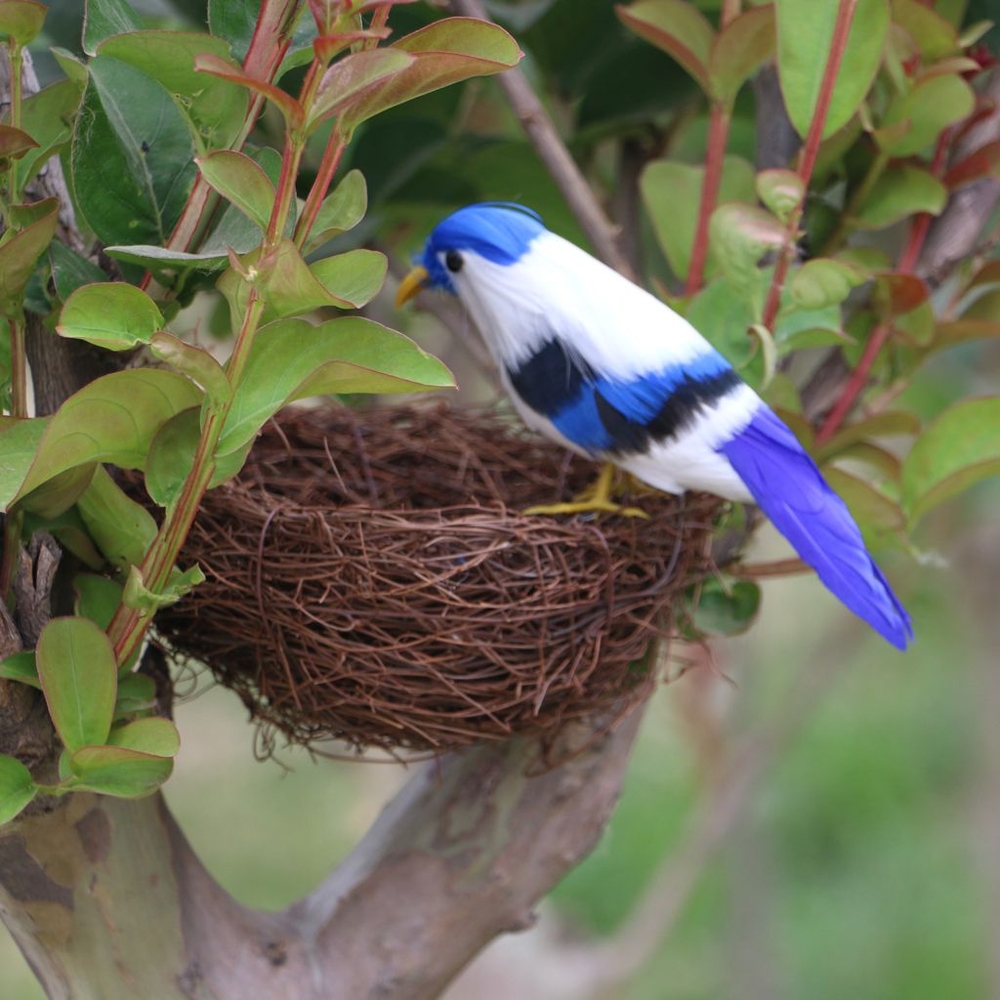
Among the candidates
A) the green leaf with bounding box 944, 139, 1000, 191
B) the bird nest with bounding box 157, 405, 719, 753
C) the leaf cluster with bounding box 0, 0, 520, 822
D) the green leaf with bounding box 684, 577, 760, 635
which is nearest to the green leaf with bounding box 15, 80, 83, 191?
the leaf cluster with bounding box 0, 0, 520, 822

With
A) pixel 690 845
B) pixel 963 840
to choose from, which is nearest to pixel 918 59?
pixel 690 845

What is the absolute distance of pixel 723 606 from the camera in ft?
3.04

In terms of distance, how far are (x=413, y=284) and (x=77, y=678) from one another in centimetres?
44

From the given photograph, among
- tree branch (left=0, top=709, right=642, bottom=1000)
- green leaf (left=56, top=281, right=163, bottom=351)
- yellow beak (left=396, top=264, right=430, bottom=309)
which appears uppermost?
green leaf (left=56, top=281, right=163, bottom=351)

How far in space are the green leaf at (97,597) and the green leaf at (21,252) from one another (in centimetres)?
15

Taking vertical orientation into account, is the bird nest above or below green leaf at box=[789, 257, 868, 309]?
below

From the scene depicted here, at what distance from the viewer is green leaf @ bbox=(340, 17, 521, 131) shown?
53 cm

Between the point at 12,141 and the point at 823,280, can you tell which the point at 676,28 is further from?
the point at 12,141

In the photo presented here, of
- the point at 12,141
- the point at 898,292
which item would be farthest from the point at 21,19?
the point at 898,292

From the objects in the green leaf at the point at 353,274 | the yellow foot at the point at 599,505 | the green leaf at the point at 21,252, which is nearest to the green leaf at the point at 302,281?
the green leaf at the point at 353,274

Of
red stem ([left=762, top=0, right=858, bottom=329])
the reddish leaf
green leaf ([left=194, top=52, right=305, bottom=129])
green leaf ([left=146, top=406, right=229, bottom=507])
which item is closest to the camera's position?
green leaf ([left=194, top=52, right=305, bottom=129])

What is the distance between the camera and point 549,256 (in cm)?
82

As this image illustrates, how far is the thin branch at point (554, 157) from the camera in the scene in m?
0.94

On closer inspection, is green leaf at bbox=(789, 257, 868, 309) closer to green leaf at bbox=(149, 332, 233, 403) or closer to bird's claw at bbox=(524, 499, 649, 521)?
bird's claw at bbox=(524, 499, 649, 521)
